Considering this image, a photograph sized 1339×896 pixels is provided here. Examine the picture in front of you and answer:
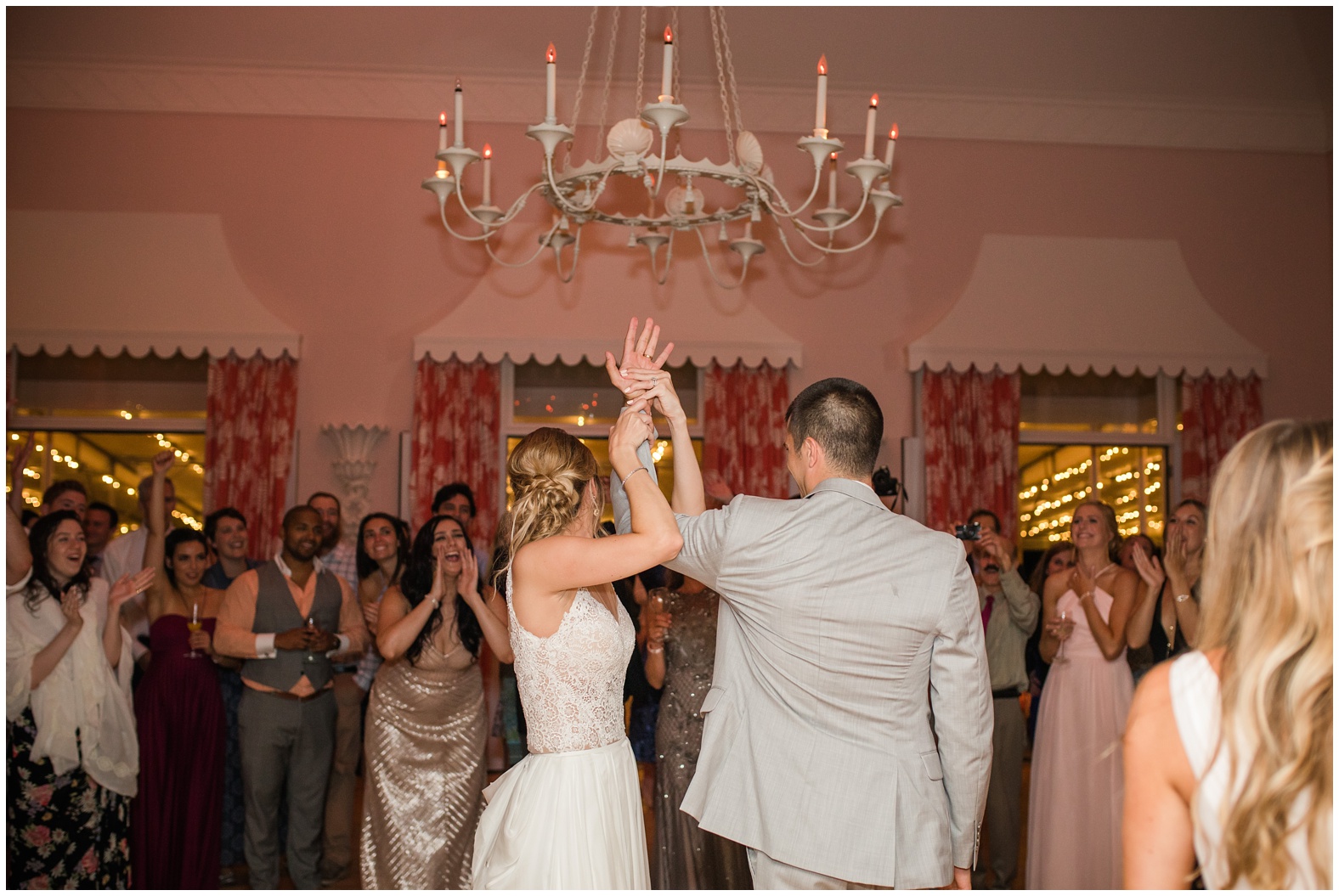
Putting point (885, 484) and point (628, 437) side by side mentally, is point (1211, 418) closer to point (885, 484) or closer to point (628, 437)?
point (885, 484)

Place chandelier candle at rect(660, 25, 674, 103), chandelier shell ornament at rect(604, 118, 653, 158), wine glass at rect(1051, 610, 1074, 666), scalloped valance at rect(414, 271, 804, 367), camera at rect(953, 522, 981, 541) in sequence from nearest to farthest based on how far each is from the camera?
chandelier candle at rect(660, 25, 674, 103), chandelier shell ornament at rect(604, 118, 653, 158), camera at rect(953, 522, 981, 541), wine glass at rect(1051, 610, 1074, 666), scalloped valance at rect(414, 271, 804, 367)

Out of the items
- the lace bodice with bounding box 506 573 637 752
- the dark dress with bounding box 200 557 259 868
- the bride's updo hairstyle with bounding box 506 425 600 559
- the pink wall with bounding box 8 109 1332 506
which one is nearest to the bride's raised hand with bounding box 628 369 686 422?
the bride's updo hairstyle with bounding box 506 425 600 559

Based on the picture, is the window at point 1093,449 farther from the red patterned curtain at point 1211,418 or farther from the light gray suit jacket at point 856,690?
the light gray suit jacket at point 856,690

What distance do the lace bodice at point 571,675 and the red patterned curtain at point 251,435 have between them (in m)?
Result: 4.62

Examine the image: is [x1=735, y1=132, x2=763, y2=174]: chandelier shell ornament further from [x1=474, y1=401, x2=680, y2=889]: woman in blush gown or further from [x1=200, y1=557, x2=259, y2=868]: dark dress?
[x1=200, y1=557, x2=259, y2=868]: dark dress

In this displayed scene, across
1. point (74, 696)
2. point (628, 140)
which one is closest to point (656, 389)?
point (628, 140)

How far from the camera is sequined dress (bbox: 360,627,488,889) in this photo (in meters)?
4.18

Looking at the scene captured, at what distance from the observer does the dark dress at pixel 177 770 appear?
4.42 meters

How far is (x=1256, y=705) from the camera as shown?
1208mm

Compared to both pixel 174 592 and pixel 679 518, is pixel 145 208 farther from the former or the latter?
pixel 679 518

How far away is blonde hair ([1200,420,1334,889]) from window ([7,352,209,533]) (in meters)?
6.73

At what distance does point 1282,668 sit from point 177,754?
427 centimetres

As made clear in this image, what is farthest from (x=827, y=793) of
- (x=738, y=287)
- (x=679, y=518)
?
(x=738, y=287)

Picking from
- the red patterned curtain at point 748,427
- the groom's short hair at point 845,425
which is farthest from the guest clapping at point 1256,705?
the red patterned curtain at point 748,427
